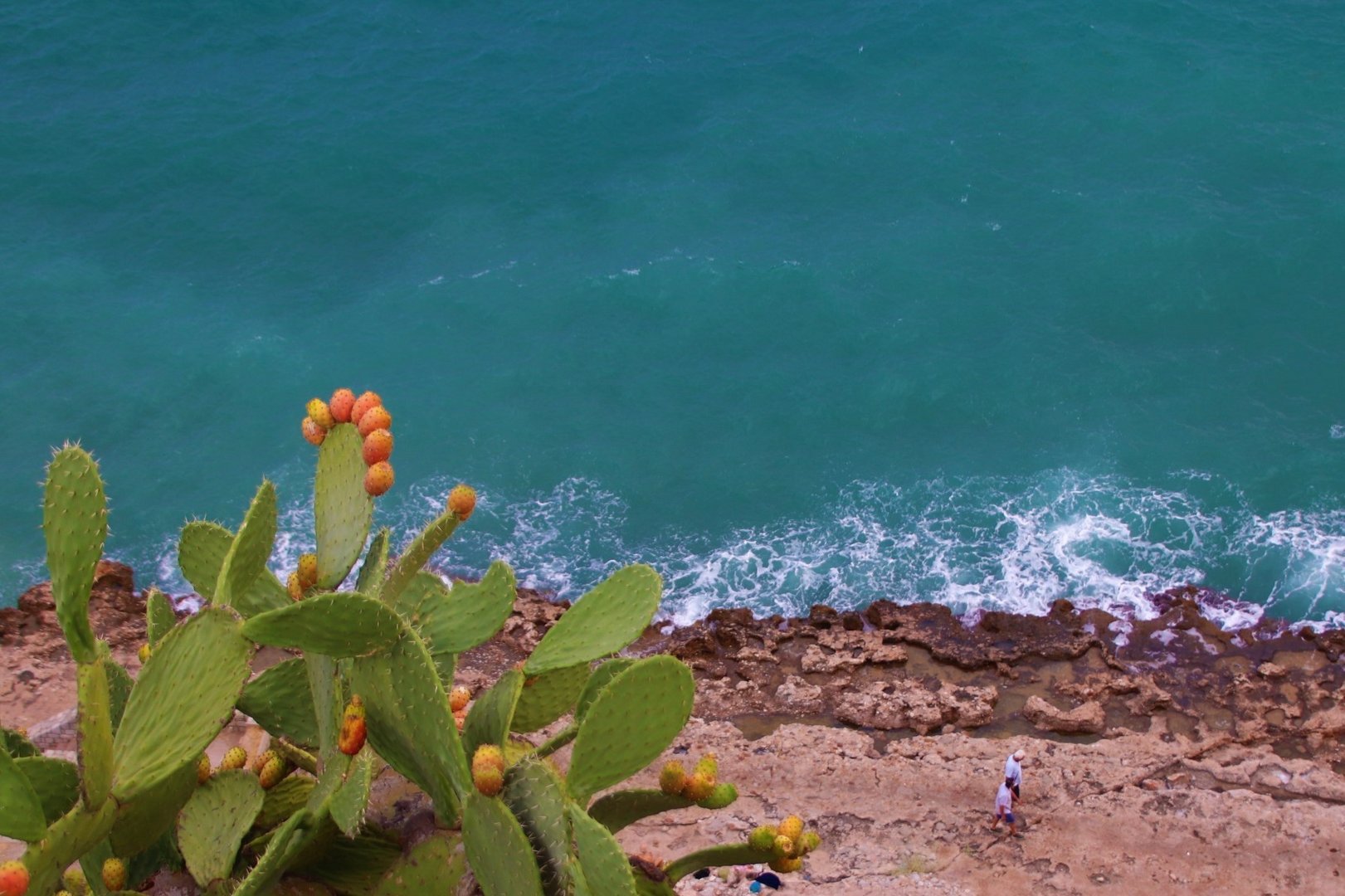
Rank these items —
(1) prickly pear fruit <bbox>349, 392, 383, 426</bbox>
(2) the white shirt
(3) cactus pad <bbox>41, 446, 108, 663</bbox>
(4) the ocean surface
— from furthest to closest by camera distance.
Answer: (4) the ocean surface → (2) the white shirt → (1) prickly pear fruit <bbox>349, 392, 383, 426</bbox> → (3) cactus pad <bbox>41, 446, 108, 663</bbox>

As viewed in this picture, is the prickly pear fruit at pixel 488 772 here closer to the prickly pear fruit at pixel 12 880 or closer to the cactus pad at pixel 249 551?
the cactus pad at pixel 249 551

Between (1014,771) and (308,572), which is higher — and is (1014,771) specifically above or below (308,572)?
below

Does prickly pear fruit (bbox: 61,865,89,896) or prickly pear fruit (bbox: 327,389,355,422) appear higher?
prickly pear fruit (bbox: 327,389,355,422)

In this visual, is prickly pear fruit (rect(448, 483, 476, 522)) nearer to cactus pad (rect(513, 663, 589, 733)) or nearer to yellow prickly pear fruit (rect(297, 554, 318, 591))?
yellow prickly pear fruit (rect(297, 554, 318, 591))

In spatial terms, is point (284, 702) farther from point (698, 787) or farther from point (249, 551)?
point (698, 787)

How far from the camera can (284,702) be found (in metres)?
6.25

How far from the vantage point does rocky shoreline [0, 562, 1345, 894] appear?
12.6 metres

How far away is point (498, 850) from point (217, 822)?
160 centimetres

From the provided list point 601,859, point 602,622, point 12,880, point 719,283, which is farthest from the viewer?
point 719,283

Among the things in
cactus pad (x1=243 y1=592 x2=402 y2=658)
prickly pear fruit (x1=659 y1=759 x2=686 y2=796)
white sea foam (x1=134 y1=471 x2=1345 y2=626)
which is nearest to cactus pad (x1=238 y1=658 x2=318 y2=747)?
cactus pad (x1=243 y1=592 x2=402 y2=658)

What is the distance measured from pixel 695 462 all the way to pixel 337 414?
48.7ft

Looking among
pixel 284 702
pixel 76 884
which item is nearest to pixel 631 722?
pixel 284 702

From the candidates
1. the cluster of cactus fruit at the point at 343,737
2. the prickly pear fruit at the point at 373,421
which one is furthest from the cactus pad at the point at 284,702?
the prickly pear fruit at the point at 373,421

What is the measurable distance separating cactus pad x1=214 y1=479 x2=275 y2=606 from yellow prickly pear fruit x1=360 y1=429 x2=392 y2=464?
1.48 ft
